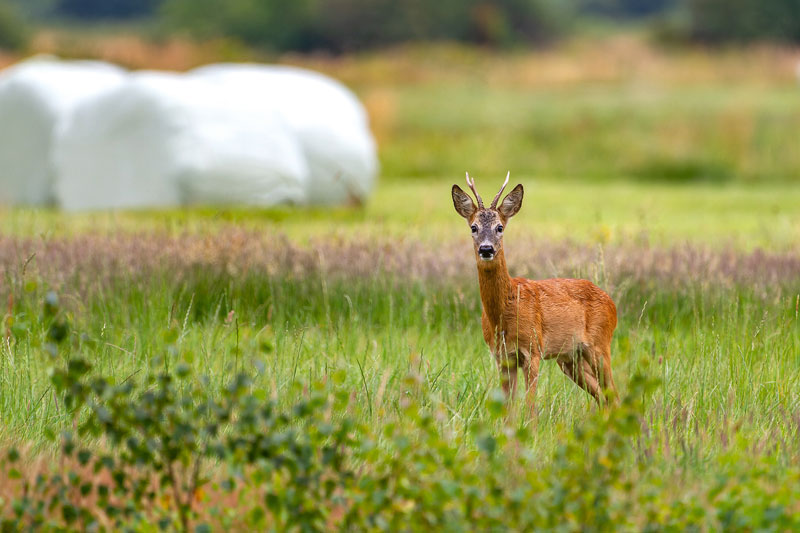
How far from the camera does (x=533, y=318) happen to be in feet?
16.1

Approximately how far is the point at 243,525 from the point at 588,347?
77.5 inches

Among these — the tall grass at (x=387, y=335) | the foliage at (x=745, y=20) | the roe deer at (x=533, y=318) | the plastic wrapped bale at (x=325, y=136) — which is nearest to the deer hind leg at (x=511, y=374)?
the roe deer at (x=533, y=318)

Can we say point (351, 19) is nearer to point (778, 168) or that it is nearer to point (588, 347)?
point (778, 168)

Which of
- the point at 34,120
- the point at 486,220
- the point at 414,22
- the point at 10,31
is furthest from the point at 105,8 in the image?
the point at 486,220

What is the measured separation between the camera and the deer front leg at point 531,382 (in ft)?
15.5

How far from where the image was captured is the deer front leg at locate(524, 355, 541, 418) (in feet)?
15.5

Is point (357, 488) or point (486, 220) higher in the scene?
point (486, 220)

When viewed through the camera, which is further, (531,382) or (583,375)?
(583,375)

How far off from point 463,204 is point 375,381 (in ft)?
3.00

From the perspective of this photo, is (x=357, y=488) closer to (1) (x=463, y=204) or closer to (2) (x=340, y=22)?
(1) (x=463, y=204)

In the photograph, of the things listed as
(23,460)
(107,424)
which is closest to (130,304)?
(23,460)

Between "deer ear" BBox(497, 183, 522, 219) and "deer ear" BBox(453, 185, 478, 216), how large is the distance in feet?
0.36

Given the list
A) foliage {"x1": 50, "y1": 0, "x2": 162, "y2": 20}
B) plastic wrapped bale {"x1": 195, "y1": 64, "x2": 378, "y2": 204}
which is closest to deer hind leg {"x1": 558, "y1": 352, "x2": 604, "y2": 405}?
plastic wrapped bale {"x1": 195, "y1": 64, "x2": 378, "y2": 204}

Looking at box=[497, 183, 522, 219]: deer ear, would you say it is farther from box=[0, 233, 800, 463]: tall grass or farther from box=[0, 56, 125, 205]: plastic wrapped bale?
box=[0, 56, 125, 205]: plastic wrapped bale
